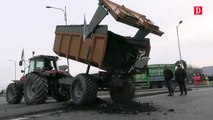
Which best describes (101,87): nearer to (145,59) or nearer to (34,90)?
(145,59)

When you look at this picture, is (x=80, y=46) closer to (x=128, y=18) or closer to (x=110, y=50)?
(x=110, y=50)

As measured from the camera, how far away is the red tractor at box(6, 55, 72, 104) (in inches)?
707

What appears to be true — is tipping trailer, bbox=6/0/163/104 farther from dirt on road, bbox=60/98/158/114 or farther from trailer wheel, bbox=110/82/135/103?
dirt on road, bbox=60/98/158/114

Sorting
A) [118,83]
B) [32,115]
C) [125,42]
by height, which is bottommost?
[32,115]

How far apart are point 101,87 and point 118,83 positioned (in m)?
1.00

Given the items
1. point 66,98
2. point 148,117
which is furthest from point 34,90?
point 148,117

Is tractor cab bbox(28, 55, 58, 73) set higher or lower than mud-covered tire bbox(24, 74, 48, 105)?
higher

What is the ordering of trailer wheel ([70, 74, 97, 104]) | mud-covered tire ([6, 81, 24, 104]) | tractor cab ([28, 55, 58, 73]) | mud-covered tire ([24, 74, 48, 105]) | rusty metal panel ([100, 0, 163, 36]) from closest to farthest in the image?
1. rusty metal panel ([100, 0, 163, 36])
2. trailer wheel ([70, 74, 97, 104])
3. mud-covered tire ([24, 74, 48, 105])
4. tractor cab ([28, 55, 58, 73])
5. mud-covered tire ([6, 81, 24, 104])

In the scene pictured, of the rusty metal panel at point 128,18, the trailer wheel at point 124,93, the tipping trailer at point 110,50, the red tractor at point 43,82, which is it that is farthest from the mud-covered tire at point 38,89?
the rusty metal panel at point 128,18

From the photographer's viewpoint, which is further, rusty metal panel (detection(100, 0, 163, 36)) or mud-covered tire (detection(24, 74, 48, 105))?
mud-covered tire (detection(24, 74, 48, 105))

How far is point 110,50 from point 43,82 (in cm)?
439

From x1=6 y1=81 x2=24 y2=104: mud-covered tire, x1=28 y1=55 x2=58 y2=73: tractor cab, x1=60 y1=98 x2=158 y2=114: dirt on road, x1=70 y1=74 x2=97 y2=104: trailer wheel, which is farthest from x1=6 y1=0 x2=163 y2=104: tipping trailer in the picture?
x1=6 y1=81 x2=24 y2=104: mud-covered tire

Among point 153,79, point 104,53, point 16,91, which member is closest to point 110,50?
point 104,53

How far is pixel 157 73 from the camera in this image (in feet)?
153
